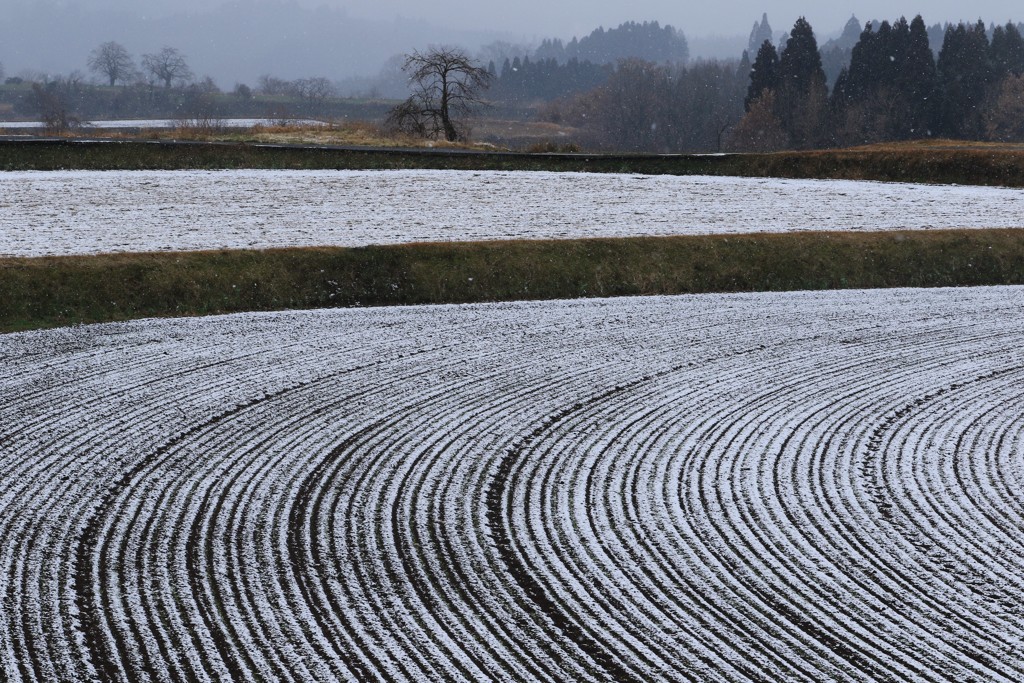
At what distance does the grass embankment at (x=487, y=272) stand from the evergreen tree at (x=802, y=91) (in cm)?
7906

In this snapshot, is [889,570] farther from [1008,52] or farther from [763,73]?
[1008,52]

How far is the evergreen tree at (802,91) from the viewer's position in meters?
108

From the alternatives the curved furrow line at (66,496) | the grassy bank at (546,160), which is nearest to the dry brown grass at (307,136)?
the grassy bank at (546,160)

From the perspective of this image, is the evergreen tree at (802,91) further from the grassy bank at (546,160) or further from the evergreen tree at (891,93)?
the grassy bank at (546,160)

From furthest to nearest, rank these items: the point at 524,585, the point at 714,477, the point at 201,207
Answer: the point at 201,207, the point at 714,477, the point at 524,585

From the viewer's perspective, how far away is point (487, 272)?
2755cm

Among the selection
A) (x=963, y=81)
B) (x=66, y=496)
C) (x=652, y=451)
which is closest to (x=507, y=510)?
(x=652, y=451)

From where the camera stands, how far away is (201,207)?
34.3m

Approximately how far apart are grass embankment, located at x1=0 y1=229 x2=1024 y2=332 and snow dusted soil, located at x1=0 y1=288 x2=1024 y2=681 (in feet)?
14.0

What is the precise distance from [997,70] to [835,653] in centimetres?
12315

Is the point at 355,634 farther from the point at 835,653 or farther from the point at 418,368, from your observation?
the point at 418,368

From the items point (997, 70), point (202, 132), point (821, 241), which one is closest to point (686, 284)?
point (821, 241)

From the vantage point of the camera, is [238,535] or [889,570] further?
[238,535]

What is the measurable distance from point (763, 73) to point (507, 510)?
117551 millimetres
